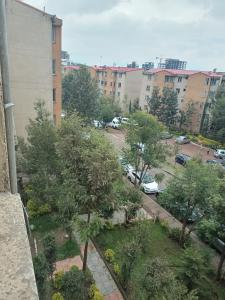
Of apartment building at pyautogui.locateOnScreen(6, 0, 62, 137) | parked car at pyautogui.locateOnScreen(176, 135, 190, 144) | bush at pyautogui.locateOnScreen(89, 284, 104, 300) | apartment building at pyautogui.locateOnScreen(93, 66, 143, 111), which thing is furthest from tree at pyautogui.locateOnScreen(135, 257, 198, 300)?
apartment building at pyautogui.locateOnScreen(93, 66, 143, 111)

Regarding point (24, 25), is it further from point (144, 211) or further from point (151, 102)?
point (151, 102)

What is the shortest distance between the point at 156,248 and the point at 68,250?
4297mm

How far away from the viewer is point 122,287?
31.4 ft

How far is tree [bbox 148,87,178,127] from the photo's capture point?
119ft

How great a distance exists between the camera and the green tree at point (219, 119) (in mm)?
30812

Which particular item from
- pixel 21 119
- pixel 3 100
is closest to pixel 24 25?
pixel 21 119

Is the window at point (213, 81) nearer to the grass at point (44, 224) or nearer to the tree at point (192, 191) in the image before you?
the tree at point (192, 191)

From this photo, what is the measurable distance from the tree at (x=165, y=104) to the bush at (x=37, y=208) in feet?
89.9

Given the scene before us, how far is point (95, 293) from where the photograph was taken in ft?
28.8

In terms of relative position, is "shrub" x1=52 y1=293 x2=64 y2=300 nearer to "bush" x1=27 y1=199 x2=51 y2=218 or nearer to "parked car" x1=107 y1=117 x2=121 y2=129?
"bush" x1=27 y1=199 x2=51 y2=218

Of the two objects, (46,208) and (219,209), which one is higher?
(219,209)

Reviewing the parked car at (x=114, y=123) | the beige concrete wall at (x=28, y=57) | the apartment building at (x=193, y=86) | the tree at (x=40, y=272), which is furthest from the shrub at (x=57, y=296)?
the apartment building at (x=193, y=86)

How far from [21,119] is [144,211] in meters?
11.5

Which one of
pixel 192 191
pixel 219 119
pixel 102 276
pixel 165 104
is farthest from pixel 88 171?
pixel 165 104
